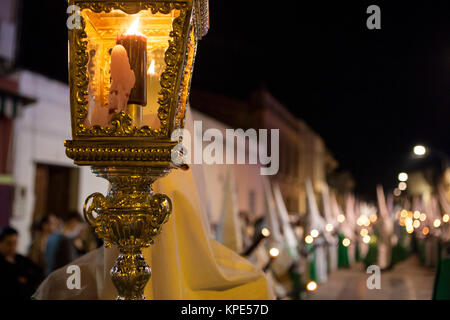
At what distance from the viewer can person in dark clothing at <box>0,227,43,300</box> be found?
4117 millimetres

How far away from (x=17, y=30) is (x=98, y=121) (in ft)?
32.9

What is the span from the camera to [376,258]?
1201 cm

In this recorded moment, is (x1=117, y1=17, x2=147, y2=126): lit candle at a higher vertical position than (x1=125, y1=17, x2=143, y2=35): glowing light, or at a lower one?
lower

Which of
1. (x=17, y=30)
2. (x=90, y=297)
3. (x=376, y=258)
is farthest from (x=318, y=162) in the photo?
(x=90, y=297)

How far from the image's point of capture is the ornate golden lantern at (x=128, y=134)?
62.5 inches

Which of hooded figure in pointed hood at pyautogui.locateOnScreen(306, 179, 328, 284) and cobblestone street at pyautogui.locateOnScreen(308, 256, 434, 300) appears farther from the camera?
hooded figure in pointed hood at pyautogui.locateOnScreen(306, 179, 328, 284)

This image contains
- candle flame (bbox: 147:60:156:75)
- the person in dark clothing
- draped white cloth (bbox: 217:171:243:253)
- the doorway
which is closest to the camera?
candle flame (bbox: 147:60:156:75)

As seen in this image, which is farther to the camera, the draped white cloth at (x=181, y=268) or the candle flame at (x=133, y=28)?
the draped white cloth at (x=181, y=268)

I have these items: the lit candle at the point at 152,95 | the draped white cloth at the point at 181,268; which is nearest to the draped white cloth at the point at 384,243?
the draped white cloth at the point at 181,268

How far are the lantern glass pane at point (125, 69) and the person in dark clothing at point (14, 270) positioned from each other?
9.18ft

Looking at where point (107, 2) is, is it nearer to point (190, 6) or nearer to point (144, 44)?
point (144, 44)

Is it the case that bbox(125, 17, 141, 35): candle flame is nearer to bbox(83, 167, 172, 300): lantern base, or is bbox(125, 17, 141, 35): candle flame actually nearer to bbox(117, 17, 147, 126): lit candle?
bbox(117, 17, 147, 126): lit candle

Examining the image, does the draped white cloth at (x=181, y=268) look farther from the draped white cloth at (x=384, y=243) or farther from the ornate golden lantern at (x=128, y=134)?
the draped white cloth at (x=384, y=243)

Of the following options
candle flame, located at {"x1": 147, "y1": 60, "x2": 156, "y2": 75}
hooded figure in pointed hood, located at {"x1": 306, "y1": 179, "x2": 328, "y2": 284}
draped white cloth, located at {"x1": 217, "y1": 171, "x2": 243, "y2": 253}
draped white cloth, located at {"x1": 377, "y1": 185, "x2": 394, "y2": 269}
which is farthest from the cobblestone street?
draped white cloth, located at {"x1": 377, "y1": 185, "x2": 394, "y2": 269}
